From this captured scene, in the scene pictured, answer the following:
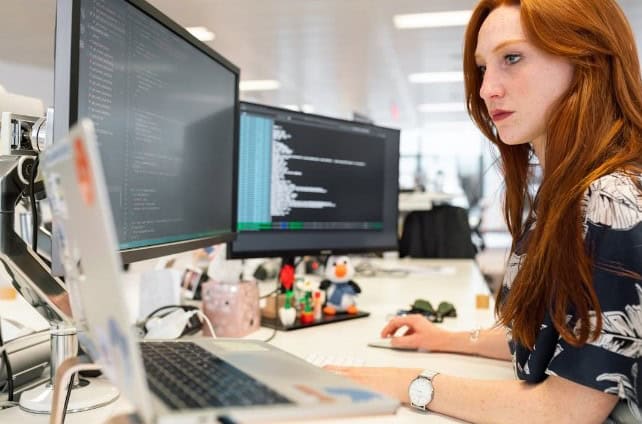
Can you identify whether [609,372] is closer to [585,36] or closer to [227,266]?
[585,36]

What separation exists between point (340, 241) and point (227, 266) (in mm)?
421

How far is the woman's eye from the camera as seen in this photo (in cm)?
86

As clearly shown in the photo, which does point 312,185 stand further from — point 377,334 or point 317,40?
point 317,40

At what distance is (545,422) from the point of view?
2.21 feet

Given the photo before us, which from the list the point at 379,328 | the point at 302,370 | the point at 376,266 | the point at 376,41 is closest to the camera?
the point at 302,370

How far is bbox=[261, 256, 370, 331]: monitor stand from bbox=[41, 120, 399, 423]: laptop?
750 mm

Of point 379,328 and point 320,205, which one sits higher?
point 320,205

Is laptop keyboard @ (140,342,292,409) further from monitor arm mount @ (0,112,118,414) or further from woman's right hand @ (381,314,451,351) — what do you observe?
woman's right hand @ (381,314,451,351)

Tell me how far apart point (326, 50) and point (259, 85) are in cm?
216

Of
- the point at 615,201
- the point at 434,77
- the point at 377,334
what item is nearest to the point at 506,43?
the point at 615,201

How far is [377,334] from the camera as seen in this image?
122 centimetres

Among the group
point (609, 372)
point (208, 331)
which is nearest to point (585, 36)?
point (609, 372)

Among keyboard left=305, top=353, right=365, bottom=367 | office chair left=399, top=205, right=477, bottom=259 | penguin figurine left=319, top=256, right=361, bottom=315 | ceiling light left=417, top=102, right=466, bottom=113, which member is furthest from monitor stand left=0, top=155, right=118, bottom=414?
ceiling light left=417, top=102, right=466, bottom=113

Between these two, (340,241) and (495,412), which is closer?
(495,412)
